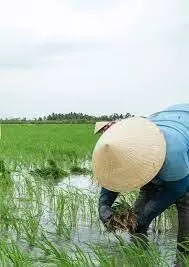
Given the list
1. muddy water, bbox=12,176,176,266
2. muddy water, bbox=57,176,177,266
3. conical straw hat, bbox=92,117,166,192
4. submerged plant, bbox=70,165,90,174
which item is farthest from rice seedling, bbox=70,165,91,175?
conical straw hat, bbox=92,117,166,192

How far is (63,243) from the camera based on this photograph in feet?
15.5

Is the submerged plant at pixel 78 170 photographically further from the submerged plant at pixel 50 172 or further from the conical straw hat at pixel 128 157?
the conical straw hat at pixel 128 157

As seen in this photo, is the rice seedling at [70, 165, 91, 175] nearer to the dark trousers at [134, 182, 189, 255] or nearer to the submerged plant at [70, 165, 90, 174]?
the submerged plant at [70, 165, 90, 174]

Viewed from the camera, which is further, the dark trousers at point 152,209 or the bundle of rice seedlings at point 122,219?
the dark trousers at point 152,209

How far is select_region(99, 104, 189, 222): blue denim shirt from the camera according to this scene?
3.56 meters

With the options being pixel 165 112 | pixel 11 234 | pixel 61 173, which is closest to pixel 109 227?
pixel 165 112

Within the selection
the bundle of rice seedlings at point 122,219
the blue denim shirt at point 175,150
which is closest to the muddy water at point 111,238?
the bundle of rice seedlings at point 122,219

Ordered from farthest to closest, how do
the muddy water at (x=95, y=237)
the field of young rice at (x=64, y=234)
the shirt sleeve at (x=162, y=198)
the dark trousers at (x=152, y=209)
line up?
the muddy water at (x=95, y=237), the dark trousers at (x=152, y=209), the shirt sleeve at (x=162, y=198), the field of young rice at (x=64, y=234)

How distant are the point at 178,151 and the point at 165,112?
530mm

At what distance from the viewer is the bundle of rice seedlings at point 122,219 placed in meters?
3.63

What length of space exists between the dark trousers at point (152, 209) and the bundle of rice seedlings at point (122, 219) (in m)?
0.08

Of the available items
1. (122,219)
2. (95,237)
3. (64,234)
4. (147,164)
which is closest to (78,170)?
(95,237)

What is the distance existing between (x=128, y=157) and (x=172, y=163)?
31cm

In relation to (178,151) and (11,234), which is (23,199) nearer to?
(11,234)
